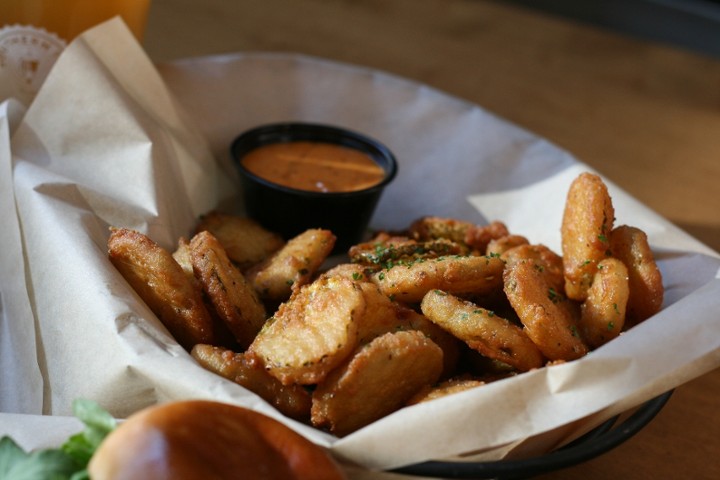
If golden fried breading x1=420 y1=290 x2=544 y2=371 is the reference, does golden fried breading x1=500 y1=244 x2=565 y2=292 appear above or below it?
below

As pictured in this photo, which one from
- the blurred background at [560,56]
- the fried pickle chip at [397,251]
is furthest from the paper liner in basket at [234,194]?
the blurred background at [560,56]

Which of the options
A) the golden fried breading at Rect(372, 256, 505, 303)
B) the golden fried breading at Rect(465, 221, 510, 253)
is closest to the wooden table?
the golden fried breading at Rect(465, 221, 510, 253)

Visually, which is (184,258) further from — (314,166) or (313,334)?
(314,166)

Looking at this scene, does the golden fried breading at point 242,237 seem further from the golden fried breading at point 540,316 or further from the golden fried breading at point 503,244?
the golden fried breading at point 540,316

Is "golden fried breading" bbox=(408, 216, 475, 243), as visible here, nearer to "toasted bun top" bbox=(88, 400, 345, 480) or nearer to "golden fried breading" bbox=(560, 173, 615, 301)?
"golden fried breading" bbox=(560, 173, 615, 301)

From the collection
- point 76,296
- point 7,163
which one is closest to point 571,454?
point 76,296

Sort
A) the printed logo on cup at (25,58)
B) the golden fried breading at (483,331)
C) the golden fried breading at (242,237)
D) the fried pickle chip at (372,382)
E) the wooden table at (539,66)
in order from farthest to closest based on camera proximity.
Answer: the wooden table at (539,66) → the printed logo on cup at (25,58) → the golden fried breading at (242,237) → the golden fried breading at (483,331) → the fried pickle chip at (372,382)

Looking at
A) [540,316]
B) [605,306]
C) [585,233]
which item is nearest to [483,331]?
[540,316]
